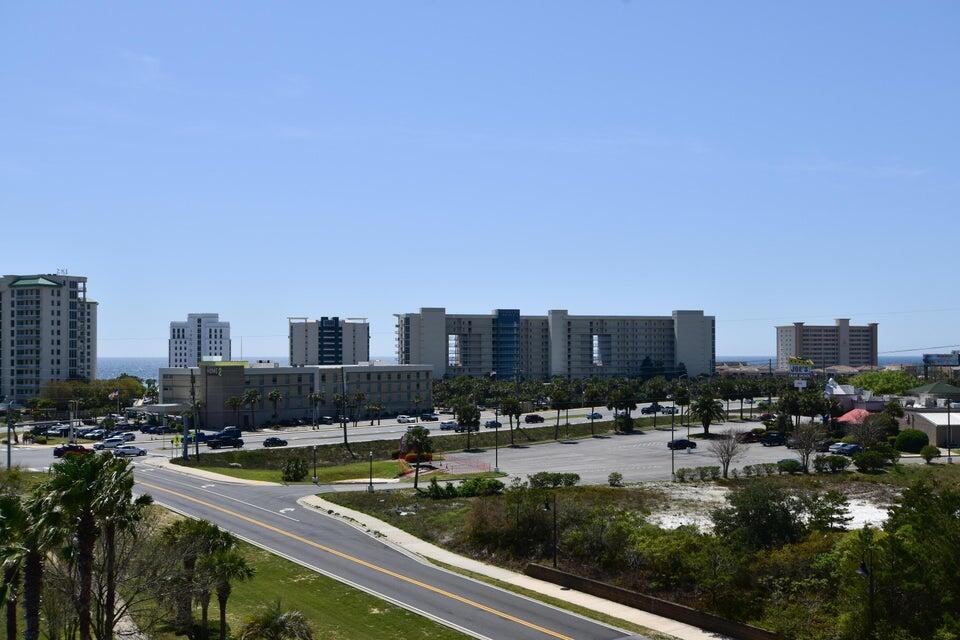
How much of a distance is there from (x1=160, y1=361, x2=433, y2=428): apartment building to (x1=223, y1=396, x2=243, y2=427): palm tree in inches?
8.2

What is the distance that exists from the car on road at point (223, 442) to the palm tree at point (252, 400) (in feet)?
47.1

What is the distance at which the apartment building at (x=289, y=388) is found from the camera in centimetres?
11719

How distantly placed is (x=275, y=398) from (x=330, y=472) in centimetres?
4301

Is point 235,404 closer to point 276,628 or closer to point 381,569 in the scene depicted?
point 381,569

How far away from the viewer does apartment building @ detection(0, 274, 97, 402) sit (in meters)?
159

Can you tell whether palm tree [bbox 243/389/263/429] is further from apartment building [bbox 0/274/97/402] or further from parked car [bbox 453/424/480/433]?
apartment building [bbox 0/274/97/402]

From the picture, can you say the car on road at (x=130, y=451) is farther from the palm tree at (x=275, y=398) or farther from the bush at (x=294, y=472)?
the palm tree at (x=275, y=398)

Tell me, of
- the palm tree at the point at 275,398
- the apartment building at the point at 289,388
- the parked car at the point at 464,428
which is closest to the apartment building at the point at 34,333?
the apartment building at the point at 289,388

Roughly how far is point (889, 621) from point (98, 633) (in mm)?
25832

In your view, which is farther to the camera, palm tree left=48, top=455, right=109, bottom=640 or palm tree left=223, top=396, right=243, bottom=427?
palm tree left=223, top=396, right=243, bottom=427

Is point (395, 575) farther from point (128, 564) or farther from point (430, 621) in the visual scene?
point (128, 564)

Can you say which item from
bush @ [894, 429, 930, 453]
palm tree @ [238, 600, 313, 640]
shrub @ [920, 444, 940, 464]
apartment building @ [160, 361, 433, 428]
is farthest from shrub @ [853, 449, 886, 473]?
apartment building @ [160, 361, 433, 428]

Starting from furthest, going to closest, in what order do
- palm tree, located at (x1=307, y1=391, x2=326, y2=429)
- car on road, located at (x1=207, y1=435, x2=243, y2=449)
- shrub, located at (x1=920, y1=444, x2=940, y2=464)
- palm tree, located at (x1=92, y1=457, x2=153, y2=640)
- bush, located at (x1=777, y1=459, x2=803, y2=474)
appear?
palm tree, located at (x1=307, y1=391, x2=326, y2=429)
car on road, located at (x1=207, y1=435, x2=243, y2=449)
shrub, located at (x1=920, y1=444, x2=940, y2=464)
bush, located at (x1=777, y1=459, x2=803, y2=474)
palm tree, located at (x1=92, y1=457, x2=153, y2=640)

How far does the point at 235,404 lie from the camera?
113312 mm
